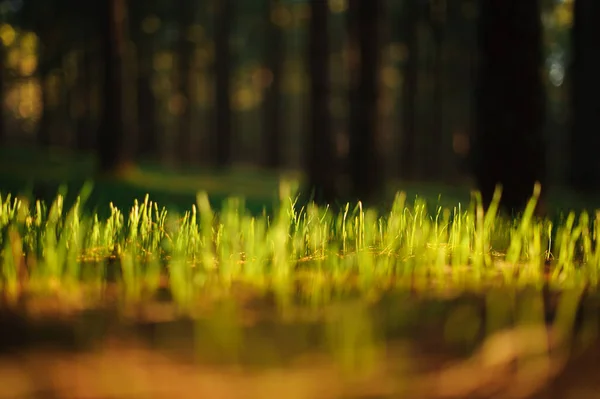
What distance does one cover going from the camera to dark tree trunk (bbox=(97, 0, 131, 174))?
13.5m

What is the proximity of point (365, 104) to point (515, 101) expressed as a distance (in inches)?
224

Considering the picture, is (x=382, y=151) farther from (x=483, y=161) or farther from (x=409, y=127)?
(x=409, y=127)

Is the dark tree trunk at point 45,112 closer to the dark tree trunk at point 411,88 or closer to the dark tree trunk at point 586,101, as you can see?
the dark tree trunk at point 411,88

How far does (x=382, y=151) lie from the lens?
12.5 m

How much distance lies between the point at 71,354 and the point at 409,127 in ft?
73.2

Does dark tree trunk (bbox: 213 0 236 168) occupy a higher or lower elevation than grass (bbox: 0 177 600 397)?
higher

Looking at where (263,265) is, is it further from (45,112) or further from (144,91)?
(45,112)

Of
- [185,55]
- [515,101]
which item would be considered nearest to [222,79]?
[185,55]

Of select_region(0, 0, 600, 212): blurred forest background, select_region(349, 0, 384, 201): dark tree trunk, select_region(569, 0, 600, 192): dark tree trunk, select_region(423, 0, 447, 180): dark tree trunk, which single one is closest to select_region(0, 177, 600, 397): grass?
select_region(0, 0, 600, 212): blurred forest background

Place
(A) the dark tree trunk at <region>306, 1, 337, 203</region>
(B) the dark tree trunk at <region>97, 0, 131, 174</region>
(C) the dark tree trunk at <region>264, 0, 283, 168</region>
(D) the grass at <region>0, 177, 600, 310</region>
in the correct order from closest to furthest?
(D) the grass at <region>0, 177, 600, 310</region>, (A) the dark tree trunk at <region>306, 1, 337, 203</region>, (B) the dark tree trunk at <region>97, 0, 131, 174</region>, (C) the dark tree trunk at <region>264, 0, 283, 168</region>

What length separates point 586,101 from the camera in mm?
15102

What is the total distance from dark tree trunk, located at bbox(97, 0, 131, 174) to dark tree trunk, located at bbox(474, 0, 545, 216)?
887 centimetres

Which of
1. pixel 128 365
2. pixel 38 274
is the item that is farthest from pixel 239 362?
pixel 38 274

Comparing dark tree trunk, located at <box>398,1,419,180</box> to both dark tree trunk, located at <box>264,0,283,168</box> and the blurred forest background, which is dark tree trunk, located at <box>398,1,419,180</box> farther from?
dark tree trunk, located at <box>264,0,283,168</box>
